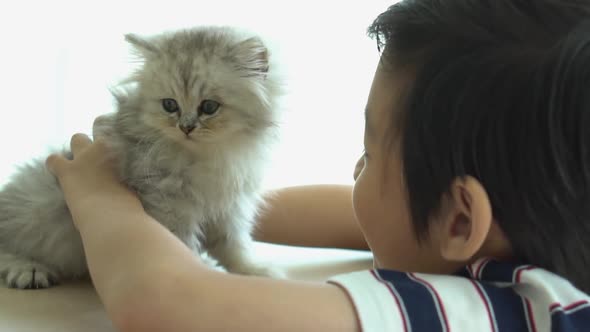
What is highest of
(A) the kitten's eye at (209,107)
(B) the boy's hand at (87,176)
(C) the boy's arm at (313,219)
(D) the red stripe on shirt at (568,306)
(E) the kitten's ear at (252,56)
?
(E) the kitten's ear at (252,56)

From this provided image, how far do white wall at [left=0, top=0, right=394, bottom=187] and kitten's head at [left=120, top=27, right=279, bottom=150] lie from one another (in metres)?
0.36

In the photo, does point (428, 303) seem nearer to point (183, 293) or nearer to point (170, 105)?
point (183, 293)

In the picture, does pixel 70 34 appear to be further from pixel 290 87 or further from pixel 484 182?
pixel 484 182

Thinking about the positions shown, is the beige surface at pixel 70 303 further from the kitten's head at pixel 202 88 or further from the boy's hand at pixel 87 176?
the kitten's head at pixel 202 88

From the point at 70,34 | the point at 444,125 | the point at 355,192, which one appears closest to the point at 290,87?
the point at 355,192

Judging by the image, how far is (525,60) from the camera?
51 cm

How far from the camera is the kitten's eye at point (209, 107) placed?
99 cm

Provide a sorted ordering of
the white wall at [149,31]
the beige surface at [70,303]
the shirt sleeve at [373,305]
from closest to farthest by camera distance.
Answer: the shirt sleeve at [373,305] → the beige surface at [70,303] → the white wall at [149,31]

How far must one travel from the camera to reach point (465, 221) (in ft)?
1.84

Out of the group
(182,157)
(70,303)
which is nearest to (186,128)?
(182,157)

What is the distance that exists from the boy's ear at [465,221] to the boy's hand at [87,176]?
0.44m

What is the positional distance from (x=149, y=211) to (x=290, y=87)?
38cm

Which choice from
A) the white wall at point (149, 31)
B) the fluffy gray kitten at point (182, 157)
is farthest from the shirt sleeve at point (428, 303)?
the white wall at point (149, 31)

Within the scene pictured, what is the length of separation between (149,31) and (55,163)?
655 mm
